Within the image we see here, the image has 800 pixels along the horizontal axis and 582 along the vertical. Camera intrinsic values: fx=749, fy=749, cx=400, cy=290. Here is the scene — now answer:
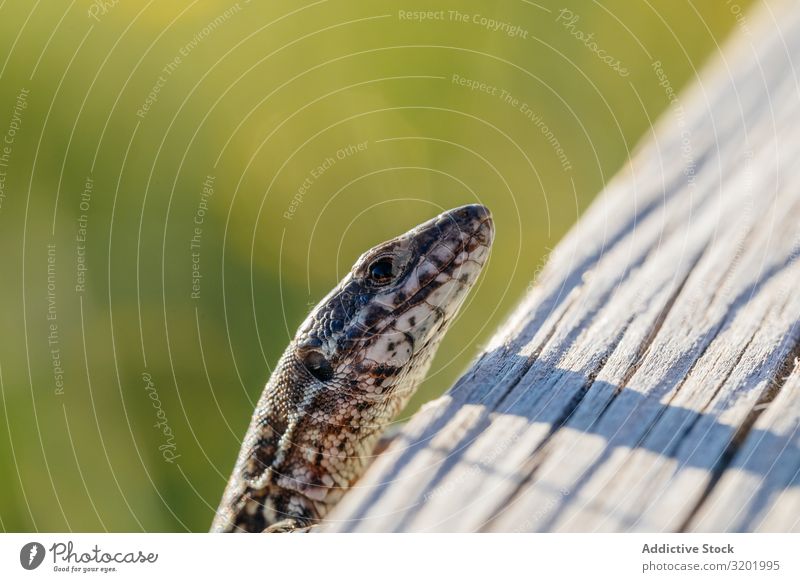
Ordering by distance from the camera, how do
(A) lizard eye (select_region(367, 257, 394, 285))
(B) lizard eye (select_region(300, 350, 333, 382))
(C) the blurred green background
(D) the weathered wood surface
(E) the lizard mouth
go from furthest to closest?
1. (C) the blurred green background
2. (B) lizard eye (select_region(300, 350, 333, 382))
3. (A) lizard eye (select_region(367, 257, 394, 285))
4. (E) the lizard mouth
5. (D) the weathered wood surface

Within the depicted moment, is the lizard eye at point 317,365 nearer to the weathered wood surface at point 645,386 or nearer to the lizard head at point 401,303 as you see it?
the lizard head at point 401,303

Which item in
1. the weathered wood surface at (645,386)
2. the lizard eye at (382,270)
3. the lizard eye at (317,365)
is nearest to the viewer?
the weathered wood surface at (645,386)

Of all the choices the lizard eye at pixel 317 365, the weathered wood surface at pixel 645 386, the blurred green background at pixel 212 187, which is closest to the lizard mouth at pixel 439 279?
the lizard eye at pixel 317 365

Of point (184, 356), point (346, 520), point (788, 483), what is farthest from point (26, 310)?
point (788, 483)

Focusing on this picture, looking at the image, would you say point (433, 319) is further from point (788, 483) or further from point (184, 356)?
point (184, 356)

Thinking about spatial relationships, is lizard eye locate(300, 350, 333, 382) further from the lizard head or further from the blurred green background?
the blurred green background

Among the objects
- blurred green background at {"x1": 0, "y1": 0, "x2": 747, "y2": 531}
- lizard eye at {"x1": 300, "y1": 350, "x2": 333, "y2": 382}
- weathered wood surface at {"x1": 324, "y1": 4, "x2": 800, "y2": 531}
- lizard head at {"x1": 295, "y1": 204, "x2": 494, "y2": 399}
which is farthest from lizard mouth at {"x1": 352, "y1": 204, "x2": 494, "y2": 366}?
blurred green background at {"x1": 0, "y1": 0, "x2": 747, "y2": 531}

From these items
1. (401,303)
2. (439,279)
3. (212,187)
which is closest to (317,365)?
(401,303)
